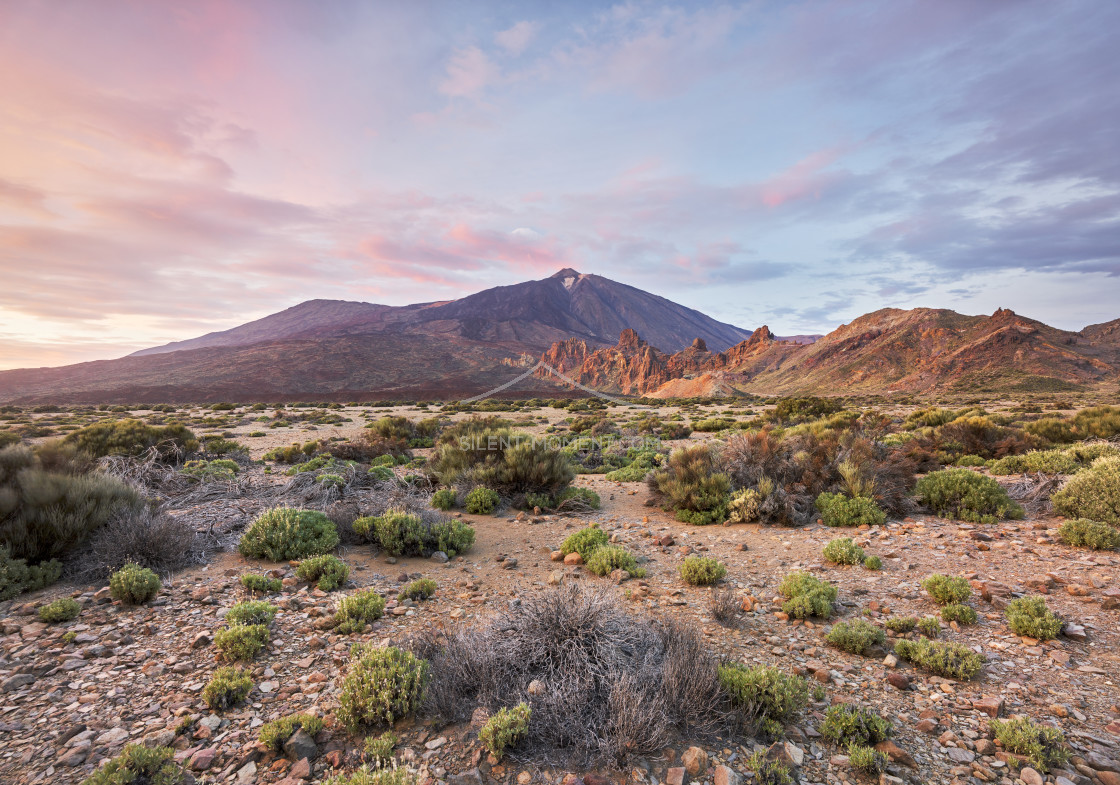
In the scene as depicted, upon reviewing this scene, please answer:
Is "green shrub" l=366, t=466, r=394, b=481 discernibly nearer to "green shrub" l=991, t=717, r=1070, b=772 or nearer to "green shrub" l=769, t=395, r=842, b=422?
"green shrub" l=991, t=717, r=1070, b=772

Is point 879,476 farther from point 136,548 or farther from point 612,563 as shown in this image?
point 136,548

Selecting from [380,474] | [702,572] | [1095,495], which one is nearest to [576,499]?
[702,572]

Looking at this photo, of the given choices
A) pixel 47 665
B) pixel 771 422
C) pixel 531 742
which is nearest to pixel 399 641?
pixel 531 742

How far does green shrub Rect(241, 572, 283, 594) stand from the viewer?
525 centimetres

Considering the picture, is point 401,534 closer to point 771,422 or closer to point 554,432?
point 554,432

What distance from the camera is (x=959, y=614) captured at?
14.9ft

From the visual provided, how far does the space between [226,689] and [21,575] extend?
3481mm

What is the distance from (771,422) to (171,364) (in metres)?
136

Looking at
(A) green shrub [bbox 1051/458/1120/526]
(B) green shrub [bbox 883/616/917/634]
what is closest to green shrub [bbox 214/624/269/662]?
(B) green shrub [bbox 883/616/917/634]

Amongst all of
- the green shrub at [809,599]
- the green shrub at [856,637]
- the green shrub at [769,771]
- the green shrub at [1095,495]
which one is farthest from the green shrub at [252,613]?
the green shrub at [1095,495]

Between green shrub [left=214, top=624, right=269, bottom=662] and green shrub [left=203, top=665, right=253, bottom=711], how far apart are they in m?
0.30

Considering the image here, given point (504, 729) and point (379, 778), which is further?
point (504, 729)

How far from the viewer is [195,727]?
3.17 m

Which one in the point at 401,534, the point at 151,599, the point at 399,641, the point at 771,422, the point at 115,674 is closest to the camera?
Answer: the point at 115,674
